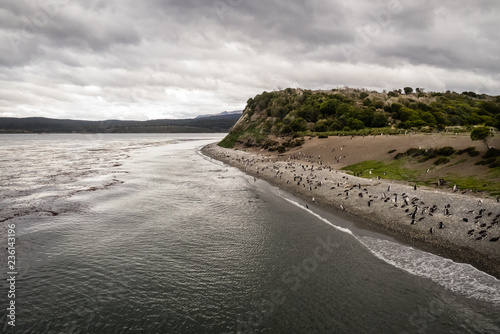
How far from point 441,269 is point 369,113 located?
2400 inches

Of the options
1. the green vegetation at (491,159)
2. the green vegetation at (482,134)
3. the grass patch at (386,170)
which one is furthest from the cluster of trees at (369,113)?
the green vegetation at (491,159)

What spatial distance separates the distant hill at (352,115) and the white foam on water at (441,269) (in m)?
41.2

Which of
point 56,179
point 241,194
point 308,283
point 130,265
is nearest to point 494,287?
point 308,283

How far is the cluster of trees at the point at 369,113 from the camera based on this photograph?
64.9 metres

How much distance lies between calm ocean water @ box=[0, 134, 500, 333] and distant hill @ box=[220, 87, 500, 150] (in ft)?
140

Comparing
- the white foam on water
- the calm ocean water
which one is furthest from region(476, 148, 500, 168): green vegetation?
the white foam on water

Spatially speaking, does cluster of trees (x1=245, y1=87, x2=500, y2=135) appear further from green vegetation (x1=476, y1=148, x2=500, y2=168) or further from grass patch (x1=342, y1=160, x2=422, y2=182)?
green vegetation (x1=476, y1=148, x2=500, y2=168)

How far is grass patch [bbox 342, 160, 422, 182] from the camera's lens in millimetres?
29875

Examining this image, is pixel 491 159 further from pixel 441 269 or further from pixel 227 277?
pixel 227 277

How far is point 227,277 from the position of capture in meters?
13.9

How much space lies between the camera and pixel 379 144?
141ft

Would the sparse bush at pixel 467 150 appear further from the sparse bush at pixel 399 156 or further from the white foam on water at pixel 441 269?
the white foam on water at pixel 441 269

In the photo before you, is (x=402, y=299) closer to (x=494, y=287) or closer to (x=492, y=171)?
(x=494, y=287)

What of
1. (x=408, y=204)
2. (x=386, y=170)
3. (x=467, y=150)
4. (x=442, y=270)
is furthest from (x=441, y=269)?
(x=467, y=150)
